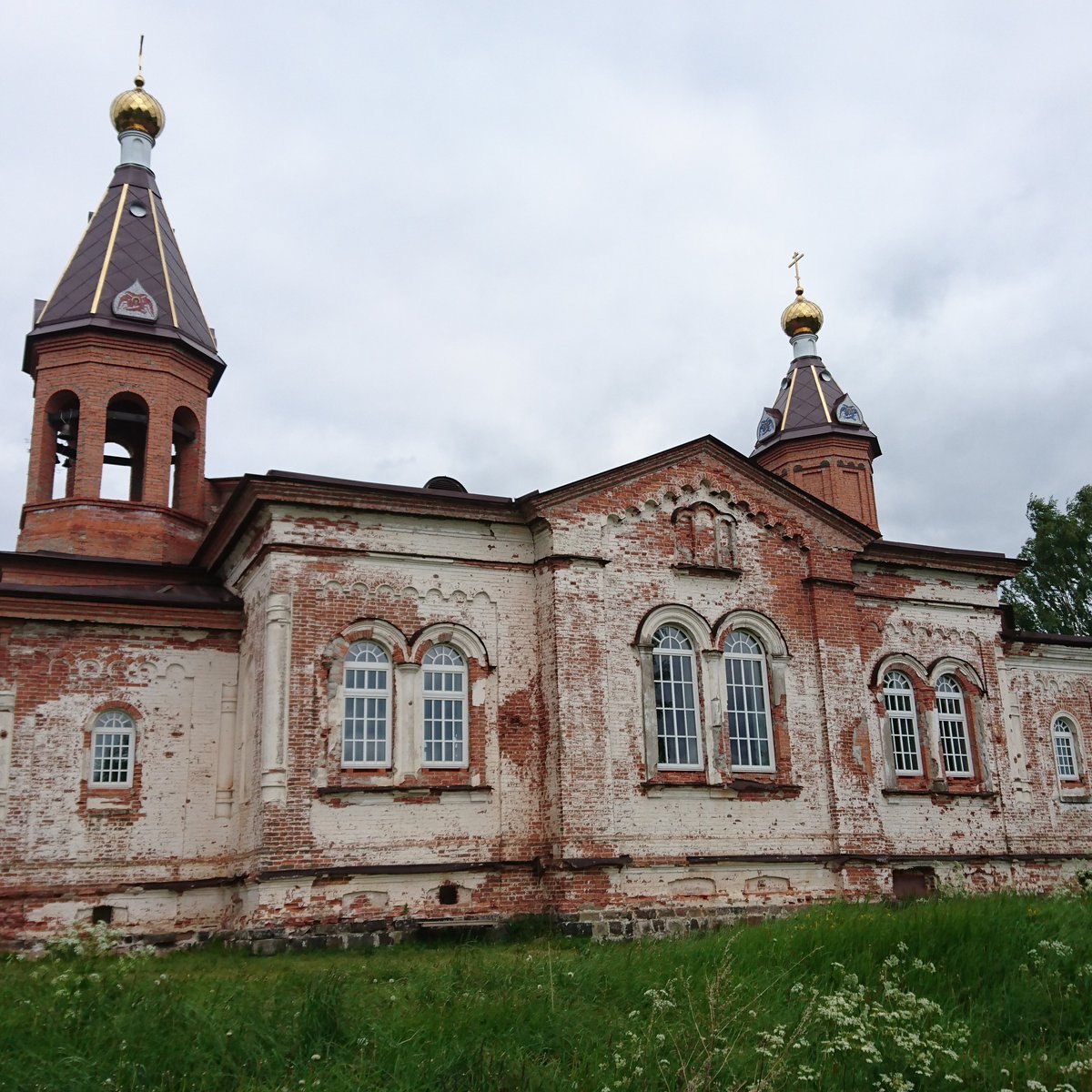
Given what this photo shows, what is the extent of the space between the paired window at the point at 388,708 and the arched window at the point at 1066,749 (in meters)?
12.0

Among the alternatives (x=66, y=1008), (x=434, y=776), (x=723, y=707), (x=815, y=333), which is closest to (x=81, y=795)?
(x=434, y=776)

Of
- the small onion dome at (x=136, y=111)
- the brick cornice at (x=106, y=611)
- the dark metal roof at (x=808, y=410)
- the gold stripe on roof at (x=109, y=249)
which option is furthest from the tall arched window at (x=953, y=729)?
the small onion dome at (x=136, y=111)

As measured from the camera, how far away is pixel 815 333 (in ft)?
95.2

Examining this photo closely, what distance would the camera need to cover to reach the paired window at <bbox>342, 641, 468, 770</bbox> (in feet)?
49.5

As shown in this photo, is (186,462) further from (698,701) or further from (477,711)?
(698,701)

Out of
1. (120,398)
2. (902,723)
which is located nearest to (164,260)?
(120,398)

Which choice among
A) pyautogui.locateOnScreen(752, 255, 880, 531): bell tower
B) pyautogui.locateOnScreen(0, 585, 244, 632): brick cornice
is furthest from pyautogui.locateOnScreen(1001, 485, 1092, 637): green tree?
pyautogui.locateOnScreen(0, 585, 244, 632): brick cornice

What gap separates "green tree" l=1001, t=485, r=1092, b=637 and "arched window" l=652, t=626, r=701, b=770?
22.9 metres

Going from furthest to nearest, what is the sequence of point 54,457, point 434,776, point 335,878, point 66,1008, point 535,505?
point 54,457 → point 535,505 → point 434,776 → point 335,878 → point 66,1008

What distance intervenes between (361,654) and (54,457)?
8.25 metres

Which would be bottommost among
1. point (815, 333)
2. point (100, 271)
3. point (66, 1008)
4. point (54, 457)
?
point (66, 1008)

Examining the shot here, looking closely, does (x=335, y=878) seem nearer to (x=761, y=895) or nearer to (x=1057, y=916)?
(x=761, y=895)

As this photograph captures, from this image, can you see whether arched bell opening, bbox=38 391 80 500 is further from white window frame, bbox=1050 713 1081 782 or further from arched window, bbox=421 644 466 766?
white window frame, bbox=1050 713 1081 782

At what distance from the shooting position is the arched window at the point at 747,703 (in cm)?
1689
